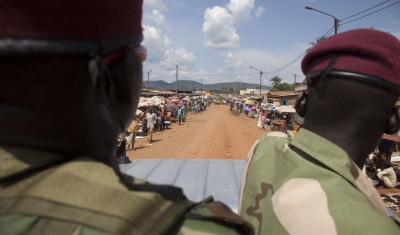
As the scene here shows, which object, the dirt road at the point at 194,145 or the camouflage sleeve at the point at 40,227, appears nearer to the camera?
the camouflage sleeve at the point at 40,227

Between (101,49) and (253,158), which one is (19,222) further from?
(253,158)

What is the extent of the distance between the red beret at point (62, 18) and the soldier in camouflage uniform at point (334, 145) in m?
1.01

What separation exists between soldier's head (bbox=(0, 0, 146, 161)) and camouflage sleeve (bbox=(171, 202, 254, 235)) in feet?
1.01

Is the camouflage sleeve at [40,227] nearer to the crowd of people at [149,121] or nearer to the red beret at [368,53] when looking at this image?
the red beret at [368,53]

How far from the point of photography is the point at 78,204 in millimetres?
648

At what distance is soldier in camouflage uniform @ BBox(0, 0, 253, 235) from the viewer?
64cm

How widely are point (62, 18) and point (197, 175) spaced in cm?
265

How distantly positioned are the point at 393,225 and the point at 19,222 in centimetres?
117

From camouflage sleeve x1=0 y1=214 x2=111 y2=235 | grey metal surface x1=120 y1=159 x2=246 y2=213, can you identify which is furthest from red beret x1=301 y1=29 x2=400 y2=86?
grey metal surface x1=120 y1=159 x2=246 y2=213

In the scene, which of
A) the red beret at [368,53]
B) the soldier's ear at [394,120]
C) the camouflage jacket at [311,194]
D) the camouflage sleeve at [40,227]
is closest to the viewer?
the camouflage sleeve at [40,227]

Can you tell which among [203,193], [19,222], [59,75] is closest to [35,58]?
[59,75]

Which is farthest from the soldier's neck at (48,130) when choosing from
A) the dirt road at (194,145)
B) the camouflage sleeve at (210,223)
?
the dirt road at (194,145)

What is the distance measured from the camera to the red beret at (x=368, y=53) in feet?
4.45

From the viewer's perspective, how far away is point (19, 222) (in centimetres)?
62
